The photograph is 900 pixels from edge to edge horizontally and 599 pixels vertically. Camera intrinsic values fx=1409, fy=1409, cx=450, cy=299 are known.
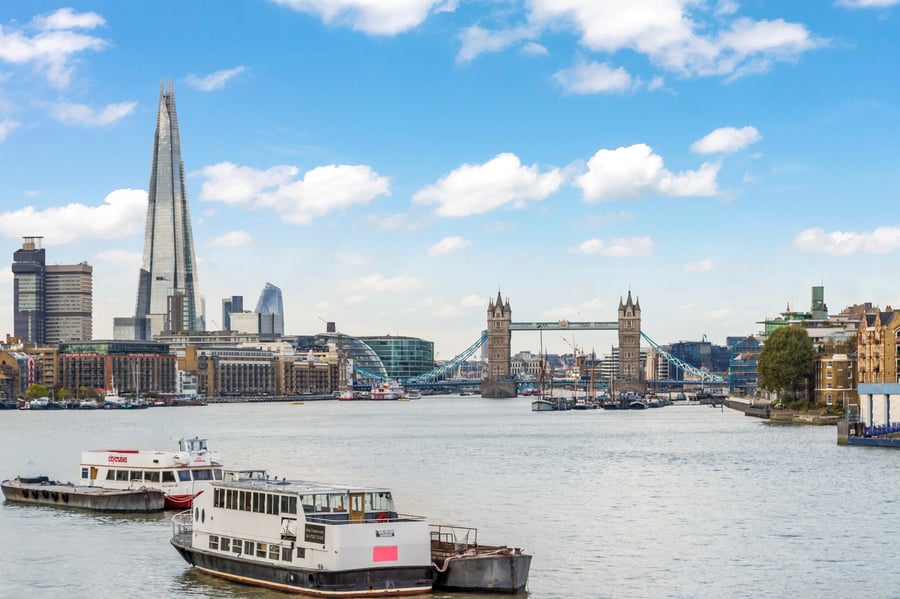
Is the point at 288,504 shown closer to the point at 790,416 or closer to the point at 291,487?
the point at 291,487

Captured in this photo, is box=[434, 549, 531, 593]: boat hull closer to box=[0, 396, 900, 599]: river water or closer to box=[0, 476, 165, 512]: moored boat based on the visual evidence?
box=[0, 396, 900, 599]: river water

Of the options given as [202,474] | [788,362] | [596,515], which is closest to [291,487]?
[596,515]

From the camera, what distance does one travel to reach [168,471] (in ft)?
163

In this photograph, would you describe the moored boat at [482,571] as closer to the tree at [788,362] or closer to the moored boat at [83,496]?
the moored boat at [83,496]

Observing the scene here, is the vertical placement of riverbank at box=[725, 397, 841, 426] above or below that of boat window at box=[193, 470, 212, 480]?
below

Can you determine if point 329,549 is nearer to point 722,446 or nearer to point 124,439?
point 722,446

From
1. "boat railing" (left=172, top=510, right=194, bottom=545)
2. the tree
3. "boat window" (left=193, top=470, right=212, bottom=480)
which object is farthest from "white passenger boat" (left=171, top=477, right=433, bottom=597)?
the tree

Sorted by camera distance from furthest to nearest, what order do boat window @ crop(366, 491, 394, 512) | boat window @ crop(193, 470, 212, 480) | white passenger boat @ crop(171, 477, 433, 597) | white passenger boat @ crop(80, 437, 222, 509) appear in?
boat window @ crop(193, 470, 212, 480) → white passenger boat @ crop(80, 437, 222, 509) → boat window @ crop(366, 491, 394, 512) → white passenger boat @ crop(171, 477, 433, 597)

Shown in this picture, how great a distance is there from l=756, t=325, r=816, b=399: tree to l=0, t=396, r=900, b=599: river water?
A: 98.8ft

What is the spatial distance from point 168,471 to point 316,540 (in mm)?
20259

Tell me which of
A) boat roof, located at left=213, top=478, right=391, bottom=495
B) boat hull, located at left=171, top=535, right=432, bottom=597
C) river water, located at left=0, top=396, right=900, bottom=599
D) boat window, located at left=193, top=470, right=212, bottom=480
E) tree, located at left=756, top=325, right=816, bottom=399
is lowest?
river water, located at left=0, top=396, right=900, bottom=599

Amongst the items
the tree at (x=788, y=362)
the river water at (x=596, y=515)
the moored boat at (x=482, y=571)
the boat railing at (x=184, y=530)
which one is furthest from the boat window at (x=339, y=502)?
the tree at (x=788, y=362)

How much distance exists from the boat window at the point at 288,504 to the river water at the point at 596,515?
2030 mm

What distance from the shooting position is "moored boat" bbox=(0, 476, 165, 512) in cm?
4822
